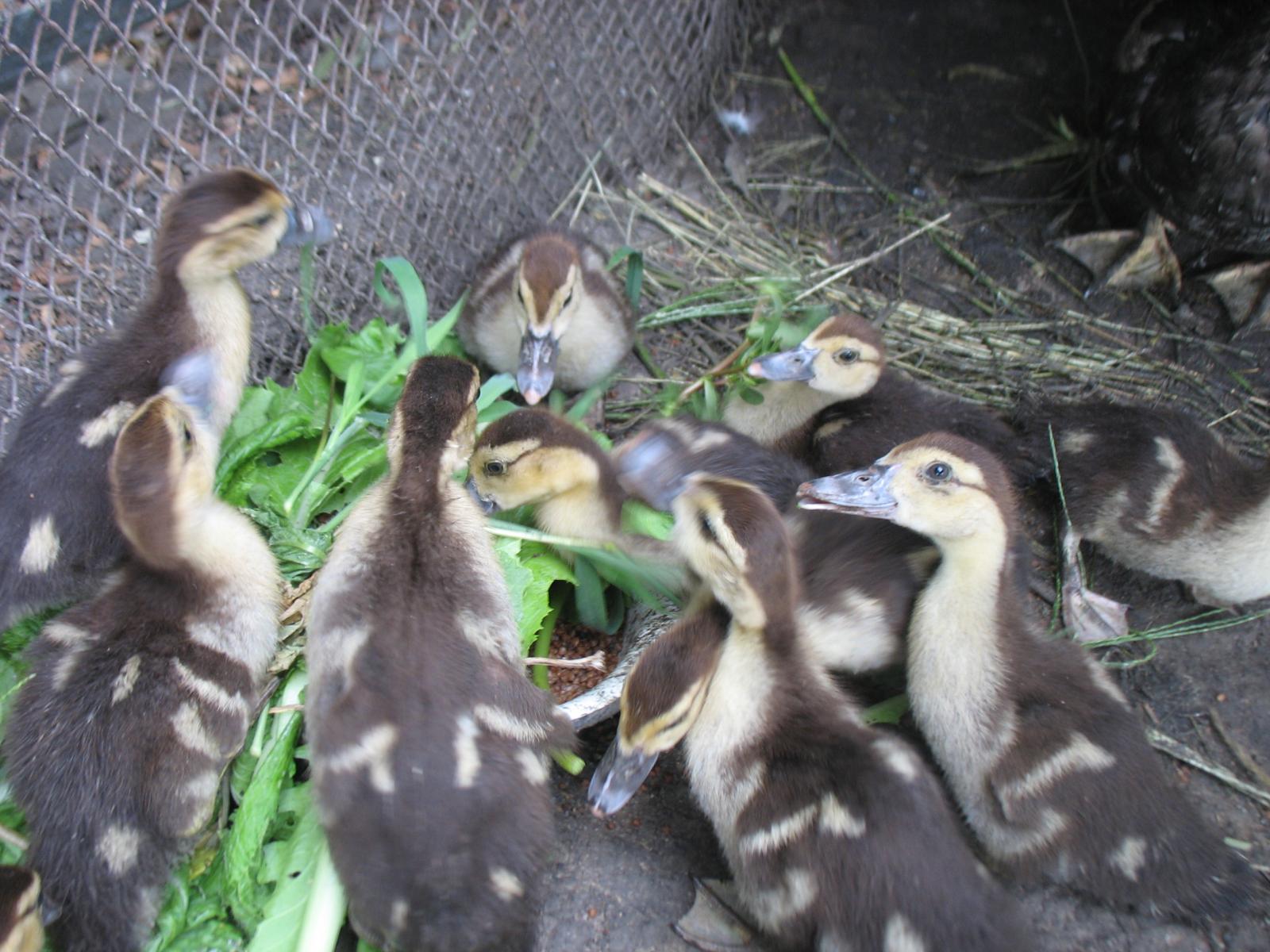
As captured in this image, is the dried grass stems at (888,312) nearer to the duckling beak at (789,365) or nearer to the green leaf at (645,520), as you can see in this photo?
the duckling beak at (789,365)

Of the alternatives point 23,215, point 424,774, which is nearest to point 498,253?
point 23,215

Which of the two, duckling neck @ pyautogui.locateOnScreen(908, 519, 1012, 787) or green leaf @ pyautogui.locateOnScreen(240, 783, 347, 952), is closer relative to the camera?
green leaf @ pyautogui.locateOnScreen(240, 783, 347, 952)

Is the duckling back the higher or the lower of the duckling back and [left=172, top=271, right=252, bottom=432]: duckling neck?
the lower

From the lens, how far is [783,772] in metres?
2.21

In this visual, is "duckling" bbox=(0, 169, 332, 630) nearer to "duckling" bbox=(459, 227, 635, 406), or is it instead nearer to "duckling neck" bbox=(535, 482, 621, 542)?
"duckling" bbox=(459, 227, 635, 406)

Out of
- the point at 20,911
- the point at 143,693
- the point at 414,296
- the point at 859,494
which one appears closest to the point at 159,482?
the point at 143,693

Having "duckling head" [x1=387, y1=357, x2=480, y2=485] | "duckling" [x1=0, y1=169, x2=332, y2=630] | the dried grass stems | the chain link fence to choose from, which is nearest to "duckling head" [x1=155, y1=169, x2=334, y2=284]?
"duckling" [x1=0, y1=169, x2=332, y2=630]

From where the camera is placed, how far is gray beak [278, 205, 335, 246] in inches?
116

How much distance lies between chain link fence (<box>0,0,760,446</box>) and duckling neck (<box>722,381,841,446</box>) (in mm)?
1269

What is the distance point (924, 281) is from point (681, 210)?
1.08 m

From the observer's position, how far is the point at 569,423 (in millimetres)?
2887

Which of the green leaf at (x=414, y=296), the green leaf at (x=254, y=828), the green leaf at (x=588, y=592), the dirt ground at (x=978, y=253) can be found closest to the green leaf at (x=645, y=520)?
the green leaf at (x=588, y=592)

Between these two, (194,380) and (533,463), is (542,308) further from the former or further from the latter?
(194,380)

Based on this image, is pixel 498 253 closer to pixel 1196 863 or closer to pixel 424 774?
pixel 424 774
